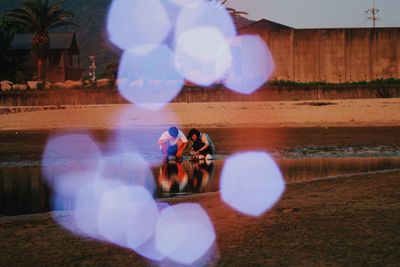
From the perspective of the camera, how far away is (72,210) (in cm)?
802

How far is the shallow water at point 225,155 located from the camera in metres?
9.73

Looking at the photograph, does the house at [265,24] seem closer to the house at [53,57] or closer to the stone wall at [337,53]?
the stone wall at [337,53]

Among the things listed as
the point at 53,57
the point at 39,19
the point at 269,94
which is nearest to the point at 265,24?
the point at 269,94

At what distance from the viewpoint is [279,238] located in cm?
582

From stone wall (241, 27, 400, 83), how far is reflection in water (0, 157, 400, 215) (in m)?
17.5

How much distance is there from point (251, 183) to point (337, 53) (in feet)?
71.4

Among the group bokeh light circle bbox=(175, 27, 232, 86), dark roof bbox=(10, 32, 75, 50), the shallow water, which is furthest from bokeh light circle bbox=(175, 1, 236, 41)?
dark roof bbox=(10, 32, 75, 50)

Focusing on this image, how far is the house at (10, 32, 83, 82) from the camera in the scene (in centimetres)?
5599

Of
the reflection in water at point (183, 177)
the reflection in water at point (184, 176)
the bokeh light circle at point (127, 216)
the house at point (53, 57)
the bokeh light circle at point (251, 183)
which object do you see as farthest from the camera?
the house at point (53, 57)

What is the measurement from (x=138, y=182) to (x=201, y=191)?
1.51 m

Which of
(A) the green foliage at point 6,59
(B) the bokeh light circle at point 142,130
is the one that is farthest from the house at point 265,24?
(A) the green foliage at point 6,59

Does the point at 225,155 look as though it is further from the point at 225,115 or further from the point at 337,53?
the point at 337,53

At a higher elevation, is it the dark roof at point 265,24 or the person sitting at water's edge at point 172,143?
the dark roof at point 265,24

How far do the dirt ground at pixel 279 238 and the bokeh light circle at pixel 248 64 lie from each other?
21776 millimetres
